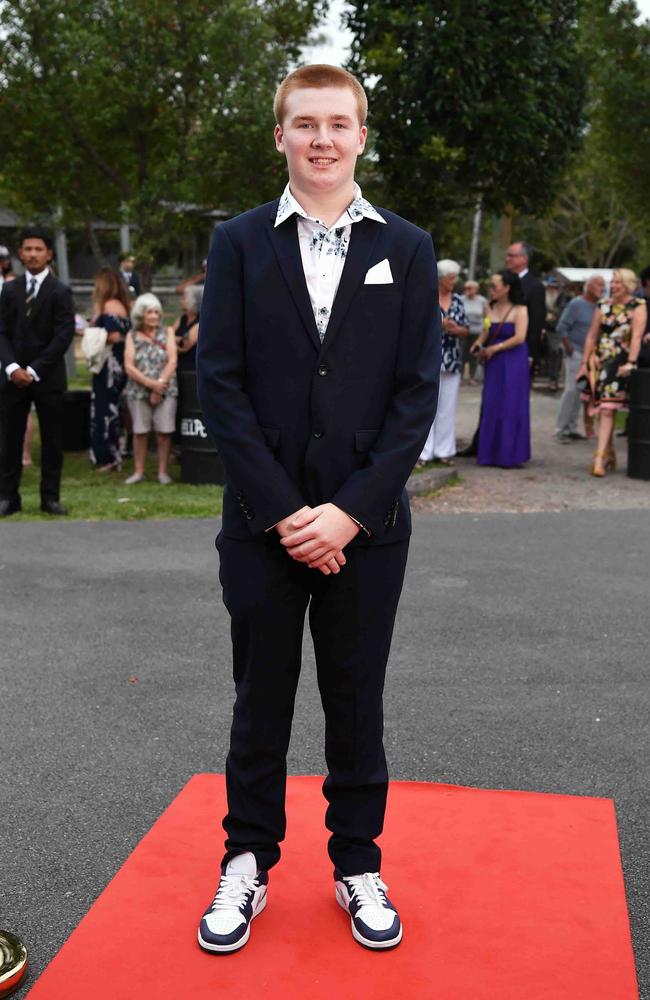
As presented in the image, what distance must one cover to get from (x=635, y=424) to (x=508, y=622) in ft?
16.8

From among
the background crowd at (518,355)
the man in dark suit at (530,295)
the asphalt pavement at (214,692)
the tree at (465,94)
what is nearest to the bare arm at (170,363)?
the background crowd at (518,355)

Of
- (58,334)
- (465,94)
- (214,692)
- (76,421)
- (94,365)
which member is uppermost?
(465,94)

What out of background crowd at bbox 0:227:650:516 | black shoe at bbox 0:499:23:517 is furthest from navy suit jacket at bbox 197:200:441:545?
background crowd at bbox 0:227:650:516

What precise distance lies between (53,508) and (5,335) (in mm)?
1414

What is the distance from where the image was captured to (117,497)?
388 inches

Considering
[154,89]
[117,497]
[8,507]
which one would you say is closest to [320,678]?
[8,507]

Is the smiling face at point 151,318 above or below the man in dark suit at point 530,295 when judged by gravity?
below

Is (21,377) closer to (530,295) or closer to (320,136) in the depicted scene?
(530,295)

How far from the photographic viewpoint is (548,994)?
8.90 ft

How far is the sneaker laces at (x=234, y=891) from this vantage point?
2951 mm

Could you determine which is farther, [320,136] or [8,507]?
[8,507]

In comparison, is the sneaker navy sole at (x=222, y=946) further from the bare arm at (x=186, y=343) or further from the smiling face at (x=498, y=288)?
the smiling face at (x=498, y=288)

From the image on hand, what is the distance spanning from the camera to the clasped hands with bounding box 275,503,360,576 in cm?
271

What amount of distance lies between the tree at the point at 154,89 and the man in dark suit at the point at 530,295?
3.99 m
